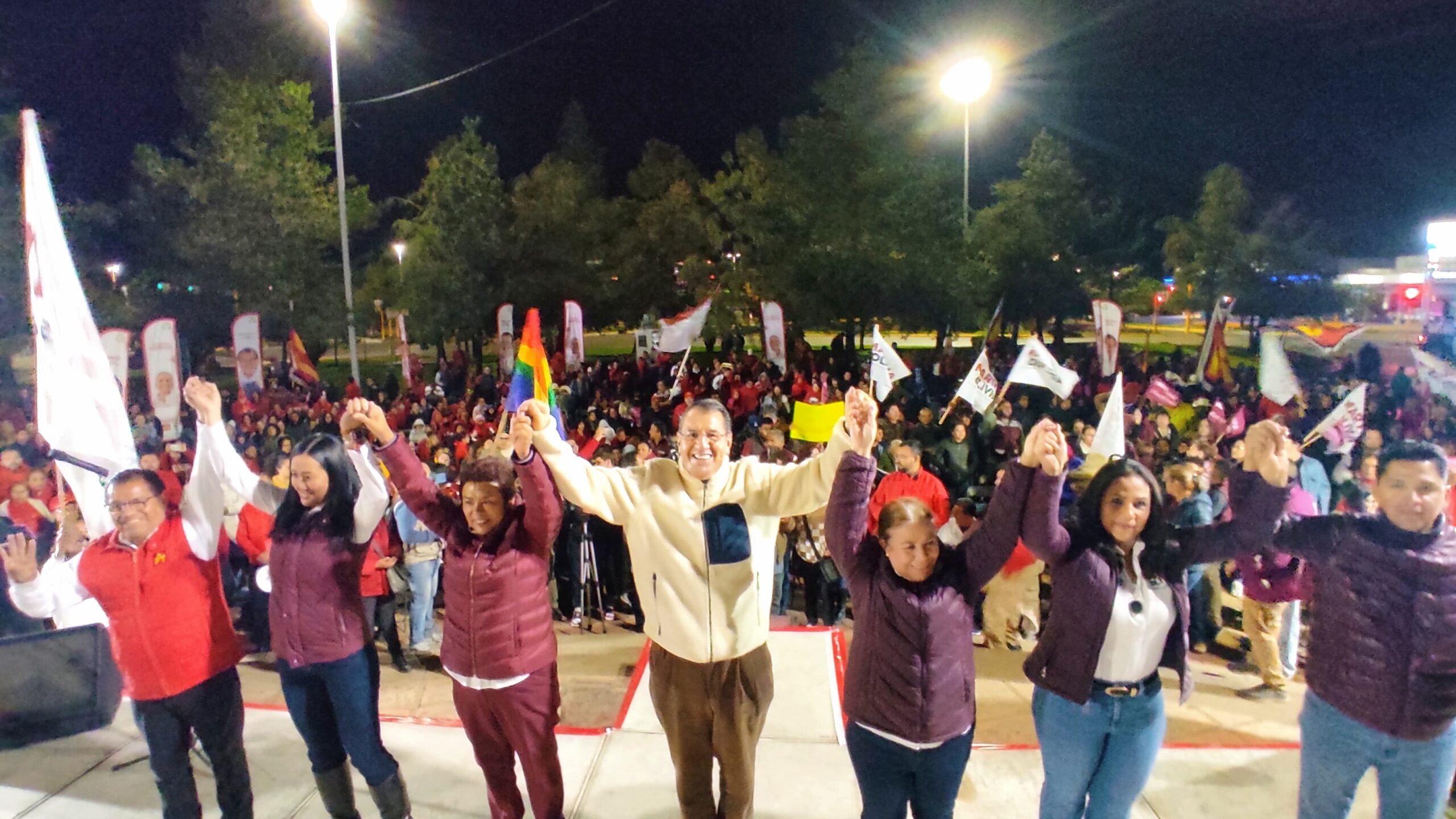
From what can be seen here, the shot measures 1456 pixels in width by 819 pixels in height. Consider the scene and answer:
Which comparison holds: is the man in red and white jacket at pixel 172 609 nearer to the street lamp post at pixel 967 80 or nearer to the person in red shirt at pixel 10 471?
the person in red shirt at pixel 10 471

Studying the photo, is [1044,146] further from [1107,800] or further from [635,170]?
[1107,800]

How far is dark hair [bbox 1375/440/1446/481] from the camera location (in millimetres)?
2650

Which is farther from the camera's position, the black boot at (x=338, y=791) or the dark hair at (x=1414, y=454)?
the black boot at (x=338, y=791)

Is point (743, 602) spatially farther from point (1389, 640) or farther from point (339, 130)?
point (339, 130)

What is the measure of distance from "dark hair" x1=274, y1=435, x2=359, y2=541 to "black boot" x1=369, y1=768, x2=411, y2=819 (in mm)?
1043

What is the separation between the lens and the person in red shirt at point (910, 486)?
6.11 m

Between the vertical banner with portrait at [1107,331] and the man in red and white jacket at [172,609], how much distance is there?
1289 cm

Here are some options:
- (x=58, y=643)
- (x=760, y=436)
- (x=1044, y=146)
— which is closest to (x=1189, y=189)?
(x=1044, y=146)

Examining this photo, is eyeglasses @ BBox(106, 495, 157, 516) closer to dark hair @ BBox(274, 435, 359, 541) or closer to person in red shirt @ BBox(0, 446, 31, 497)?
dark hair @ BBox(274, 435, 359, 541)

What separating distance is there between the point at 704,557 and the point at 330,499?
5.01 feet

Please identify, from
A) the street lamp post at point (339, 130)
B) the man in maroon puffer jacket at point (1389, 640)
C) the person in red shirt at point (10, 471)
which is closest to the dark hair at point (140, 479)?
the man in maroon puffer jacket at point (1389, 640)

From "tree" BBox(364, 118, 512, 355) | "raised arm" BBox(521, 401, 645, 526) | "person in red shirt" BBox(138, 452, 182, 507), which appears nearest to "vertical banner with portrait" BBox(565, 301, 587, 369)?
"tree" BBox(364, 118, 512, 355)

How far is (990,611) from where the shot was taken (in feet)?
21.8

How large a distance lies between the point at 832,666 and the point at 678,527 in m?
2.60
